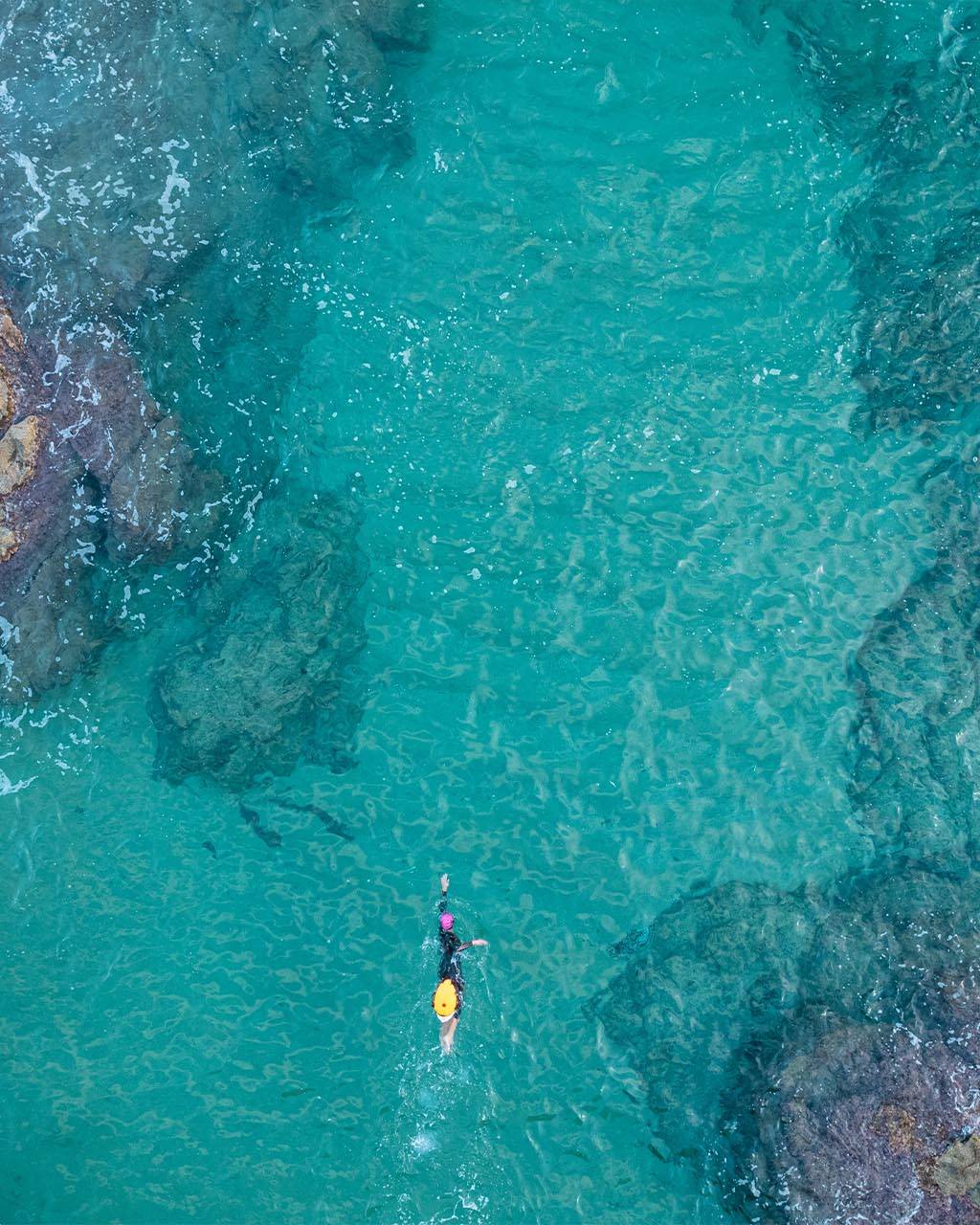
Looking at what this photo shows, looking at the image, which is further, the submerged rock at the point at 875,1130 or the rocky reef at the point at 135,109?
the rocky reef at the point at 135,109

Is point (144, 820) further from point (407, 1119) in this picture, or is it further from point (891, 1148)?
point (891, 1148)

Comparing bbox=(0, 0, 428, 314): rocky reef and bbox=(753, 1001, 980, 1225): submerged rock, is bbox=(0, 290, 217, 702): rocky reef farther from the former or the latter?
bbox=(753, 1001, 980, 1225): submerged rock

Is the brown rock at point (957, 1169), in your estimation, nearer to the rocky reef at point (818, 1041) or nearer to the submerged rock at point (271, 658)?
the rocky reef at point (818, 1041)

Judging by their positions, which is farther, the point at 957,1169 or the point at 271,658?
the point at 271,658

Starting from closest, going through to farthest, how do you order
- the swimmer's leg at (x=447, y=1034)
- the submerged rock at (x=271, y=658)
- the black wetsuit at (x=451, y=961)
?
1. the black wetsuit at (x=451, y=961)
2. the swimmer's leg at (x=447, y=1034)
3. the submerged rock at (x=271, y=658)

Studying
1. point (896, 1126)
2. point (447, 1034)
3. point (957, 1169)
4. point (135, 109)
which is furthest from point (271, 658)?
point (957, 1169)

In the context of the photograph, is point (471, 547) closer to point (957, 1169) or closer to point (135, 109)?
point (135, 109)

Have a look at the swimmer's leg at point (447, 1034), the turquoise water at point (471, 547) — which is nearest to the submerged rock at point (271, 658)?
the turquoise water at point (471, 547)
